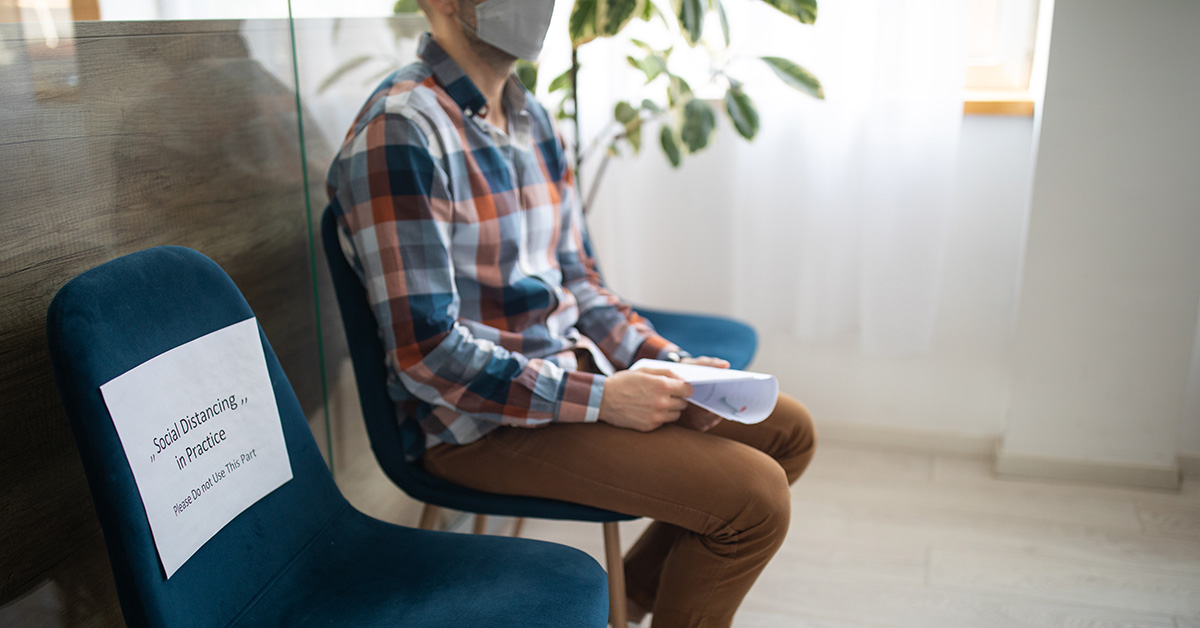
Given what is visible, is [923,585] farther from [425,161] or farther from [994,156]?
[425,161]

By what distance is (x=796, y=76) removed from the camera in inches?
71.9

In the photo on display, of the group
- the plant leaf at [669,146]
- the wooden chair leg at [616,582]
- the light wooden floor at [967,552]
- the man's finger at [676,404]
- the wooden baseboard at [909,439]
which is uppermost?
the plant leaf at [669,146]

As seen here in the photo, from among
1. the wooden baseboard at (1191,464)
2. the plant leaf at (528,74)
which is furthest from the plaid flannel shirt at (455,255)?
the wooden baseboard at (1191,464)

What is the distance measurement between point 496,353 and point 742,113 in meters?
0.91

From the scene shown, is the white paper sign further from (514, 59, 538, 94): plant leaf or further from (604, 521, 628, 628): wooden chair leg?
(514, 59, 538, 94): plant leaf

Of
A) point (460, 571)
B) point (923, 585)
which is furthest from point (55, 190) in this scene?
point (923, 585)

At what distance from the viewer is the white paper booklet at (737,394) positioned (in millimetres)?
1201

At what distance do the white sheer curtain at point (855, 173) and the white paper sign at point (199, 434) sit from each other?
1494mm

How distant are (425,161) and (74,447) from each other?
541mm

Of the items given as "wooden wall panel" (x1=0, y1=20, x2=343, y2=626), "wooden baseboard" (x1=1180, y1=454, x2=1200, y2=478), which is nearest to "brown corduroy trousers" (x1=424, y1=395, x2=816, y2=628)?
"wooden wall panel" (x1=0, y1=20, x2=343, y2=626)

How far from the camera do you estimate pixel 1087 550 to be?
1.87m

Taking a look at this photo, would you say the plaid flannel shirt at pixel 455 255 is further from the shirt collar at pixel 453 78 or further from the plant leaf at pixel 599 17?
the plant leaf at pixel 599 17

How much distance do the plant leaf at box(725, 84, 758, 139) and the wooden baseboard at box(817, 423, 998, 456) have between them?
98 cm

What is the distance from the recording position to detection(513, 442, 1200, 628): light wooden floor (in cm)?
167
